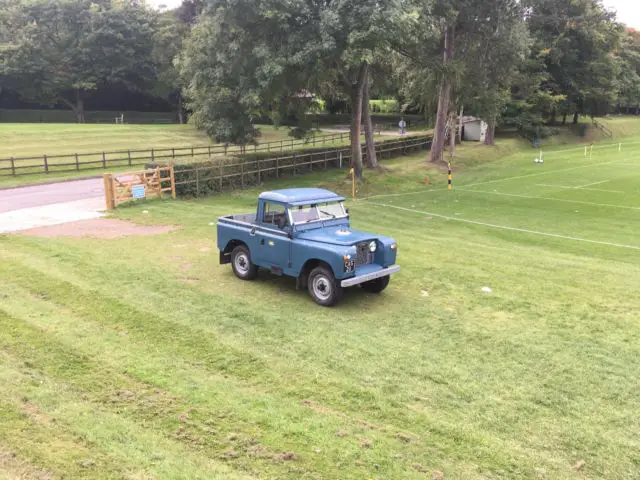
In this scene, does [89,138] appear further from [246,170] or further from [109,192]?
[109,192]

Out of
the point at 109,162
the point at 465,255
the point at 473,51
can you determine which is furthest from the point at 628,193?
the point at 109,162

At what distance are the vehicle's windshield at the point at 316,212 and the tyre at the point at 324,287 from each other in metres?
1.08

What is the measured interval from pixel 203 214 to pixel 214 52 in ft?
33.9

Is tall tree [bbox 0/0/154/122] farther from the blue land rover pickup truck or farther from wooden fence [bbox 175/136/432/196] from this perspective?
the blue land rover pickup truck

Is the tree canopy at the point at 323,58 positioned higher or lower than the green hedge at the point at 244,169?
higher

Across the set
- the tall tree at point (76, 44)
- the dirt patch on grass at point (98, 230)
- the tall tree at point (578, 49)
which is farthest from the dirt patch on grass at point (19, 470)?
the tall tree at point (76, 44)

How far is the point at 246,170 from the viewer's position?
27203mm

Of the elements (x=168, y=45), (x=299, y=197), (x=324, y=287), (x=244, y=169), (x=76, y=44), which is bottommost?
(x=324, y=287)

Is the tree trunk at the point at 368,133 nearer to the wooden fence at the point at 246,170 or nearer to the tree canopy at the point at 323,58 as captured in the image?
the tree canopy at the point at 323,58

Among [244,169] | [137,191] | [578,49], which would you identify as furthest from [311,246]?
[578,49]

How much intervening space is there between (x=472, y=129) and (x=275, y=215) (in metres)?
50.5

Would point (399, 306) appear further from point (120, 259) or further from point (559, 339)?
point (120, 259)

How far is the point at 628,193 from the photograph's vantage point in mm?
27078

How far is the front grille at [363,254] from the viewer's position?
9969 millimetres
